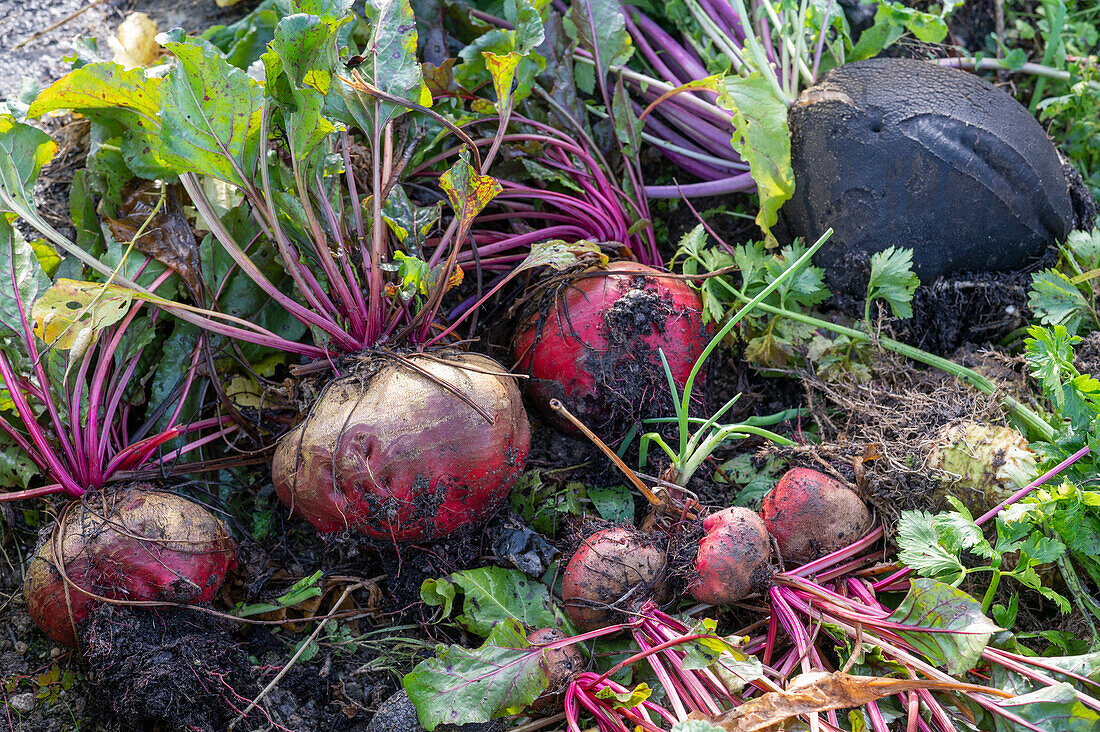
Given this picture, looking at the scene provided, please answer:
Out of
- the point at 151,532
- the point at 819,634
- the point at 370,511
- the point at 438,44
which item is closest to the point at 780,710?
the point at 819,634

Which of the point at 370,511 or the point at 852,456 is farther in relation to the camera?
the point at 852,456

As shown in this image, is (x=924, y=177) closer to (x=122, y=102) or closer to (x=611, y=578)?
(x=611, y=578)

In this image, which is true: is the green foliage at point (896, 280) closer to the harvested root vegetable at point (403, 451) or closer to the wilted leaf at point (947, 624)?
the wilted leaf at point (947, 624)

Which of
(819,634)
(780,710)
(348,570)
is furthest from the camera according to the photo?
(348,570)

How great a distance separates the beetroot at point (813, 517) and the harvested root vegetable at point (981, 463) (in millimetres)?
282

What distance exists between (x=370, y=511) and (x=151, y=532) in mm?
634

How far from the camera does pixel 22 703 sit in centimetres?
204

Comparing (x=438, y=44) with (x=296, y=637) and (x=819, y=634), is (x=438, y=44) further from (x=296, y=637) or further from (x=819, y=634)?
(x=819, y=634)

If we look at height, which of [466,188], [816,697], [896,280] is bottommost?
[816,697]

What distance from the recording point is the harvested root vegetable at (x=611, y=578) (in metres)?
1.92

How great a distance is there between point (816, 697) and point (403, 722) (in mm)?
1020

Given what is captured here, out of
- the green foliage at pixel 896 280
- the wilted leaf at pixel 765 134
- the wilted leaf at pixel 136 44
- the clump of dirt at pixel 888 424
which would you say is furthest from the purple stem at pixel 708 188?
the wilted leaf at pixel 136 44

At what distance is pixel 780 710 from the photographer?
1498 mm

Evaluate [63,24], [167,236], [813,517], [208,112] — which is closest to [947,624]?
[813,517]
